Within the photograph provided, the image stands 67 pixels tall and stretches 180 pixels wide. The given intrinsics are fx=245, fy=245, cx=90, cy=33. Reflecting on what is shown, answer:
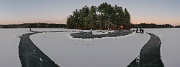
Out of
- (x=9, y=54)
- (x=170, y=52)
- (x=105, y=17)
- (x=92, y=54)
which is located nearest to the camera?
(x=92, y=54)

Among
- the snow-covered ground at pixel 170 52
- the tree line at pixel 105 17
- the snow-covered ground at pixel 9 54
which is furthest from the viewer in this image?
the tree line at pixel 105 17

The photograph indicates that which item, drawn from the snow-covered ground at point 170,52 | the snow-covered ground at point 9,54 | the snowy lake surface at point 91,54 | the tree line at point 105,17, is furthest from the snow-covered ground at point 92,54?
the tree line at point 105,17

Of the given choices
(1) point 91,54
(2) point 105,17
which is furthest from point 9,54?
(2) point 105,17

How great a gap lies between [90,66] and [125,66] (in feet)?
5.38

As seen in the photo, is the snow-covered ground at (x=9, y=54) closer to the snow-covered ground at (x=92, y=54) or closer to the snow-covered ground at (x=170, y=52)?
the snow-covered ground at (x=92, y=54)

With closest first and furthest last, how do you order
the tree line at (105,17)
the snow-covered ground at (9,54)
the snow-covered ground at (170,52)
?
1. the snow-covered ground at (9,54)
2. the snow-covered ground at (170,52)
3. the tree line at (105,17)

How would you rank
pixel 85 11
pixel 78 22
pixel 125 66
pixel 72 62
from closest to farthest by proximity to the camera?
pixel 125 66
pixel 72 62
pixel 85 11
pixel 78 22

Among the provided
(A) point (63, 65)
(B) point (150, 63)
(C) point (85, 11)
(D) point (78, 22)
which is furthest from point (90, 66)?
(D) point (78, 22)

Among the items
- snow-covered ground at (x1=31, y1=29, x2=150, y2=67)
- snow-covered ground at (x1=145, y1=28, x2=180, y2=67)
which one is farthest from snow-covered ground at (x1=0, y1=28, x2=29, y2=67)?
snow-covered ground at (x1=145, y1=28, x2=180, y2=67)

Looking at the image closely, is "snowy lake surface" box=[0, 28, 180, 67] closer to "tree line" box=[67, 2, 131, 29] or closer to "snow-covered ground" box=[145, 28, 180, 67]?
"snow-covered ground" box=[145, 28, 180, 67]

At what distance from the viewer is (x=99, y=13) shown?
358 feet

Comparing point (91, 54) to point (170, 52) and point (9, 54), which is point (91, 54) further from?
point (170, 52)

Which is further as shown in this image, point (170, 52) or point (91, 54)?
point (170, 52)

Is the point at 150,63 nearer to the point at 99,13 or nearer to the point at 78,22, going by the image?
the point at 99,13
